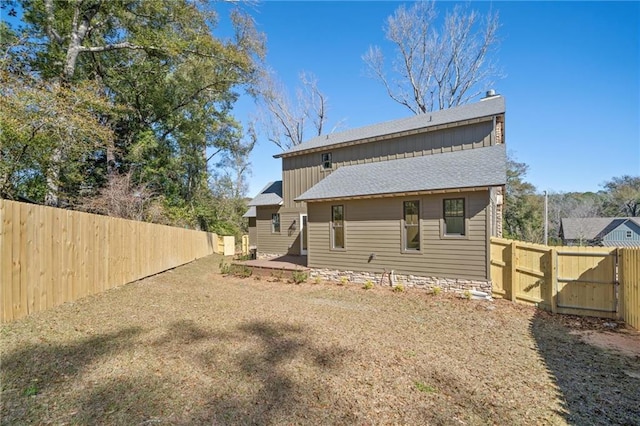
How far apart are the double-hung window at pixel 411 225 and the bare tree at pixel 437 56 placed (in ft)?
53.8

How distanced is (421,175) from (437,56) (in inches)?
669

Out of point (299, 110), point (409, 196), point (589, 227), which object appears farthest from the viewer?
point (589, 227)

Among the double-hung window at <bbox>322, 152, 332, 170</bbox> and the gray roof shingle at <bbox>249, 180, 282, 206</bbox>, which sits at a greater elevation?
the double-hung window at <bbox>322, 152, 332, 170</bbox>

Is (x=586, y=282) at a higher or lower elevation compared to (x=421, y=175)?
lower

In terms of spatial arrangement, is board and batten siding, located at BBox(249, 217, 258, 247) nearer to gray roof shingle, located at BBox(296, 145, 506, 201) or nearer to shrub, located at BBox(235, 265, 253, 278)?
shrub, located at BBox(235, 265, 253, 278)

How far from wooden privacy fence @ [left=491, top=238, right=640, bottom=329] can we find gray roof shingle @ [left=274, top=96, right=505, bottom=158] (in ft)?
17.2

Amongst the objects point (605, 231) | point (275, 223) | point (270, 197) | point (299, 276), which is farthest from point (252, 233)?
point (605, 231)

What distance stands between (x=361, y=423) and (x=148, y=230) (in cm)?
951

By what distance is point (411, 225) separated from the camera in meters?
9.39

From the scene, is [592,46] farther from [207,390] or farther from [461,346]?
[207,390]

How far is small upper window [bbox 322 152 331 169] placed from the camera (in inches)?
552

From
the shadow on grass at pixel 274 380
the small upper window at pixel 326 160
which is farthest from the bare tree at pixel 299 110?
the shadow on grass at pixel 274 380

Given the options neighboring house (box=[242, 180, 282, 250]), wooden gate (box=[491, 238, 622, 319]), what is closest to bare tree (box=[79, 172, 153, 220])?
neighboring house (box=[242, 180, 282, 250])

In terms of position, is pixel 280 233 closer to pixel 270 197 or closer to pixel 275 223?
pixel 275 223
